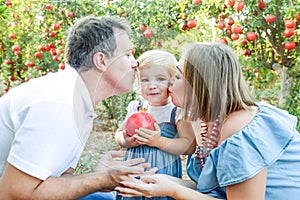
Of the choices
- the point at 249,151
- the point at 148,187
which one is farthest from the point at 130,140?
the point at 249,151

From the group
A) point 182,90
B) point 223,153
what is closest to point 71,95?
point 182,90

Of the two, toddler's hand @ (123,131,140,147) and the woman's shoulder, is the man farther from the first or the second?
the woman's shoulder

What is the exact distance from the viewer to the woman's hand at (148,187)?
4.81ft

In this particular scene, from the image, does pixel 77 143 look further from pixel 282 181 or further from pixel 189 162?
pixel 282 181

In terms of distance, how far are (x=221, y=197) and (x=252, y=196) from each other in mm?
157

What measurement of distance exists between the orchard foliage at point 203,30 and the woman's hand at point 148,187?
128 cm

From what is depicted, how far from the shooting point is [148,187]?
1474 mm

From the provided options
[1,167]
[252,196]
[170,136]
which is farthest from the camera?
[170,136]

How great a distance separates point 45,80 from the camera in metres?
1.43

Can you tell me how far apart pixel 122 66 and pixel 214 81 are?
1.02ft

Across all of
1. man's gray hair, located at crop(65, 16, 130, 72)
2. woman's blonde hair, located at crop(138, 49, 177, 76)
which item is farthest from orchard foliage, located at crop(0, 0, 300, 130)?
woman's blonde hair, located at crop(138, 49, 177, 76)

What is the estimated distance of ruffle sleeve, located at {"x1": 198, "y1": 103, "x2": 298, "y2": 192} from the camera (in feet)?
4.49

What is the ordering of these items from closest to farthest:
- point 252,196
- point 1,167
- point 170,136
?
point 252,196, point 1,167, point 170,136

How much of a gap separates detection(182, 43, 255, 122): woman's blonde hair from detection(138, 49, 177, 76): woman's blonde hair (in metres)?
0.04
